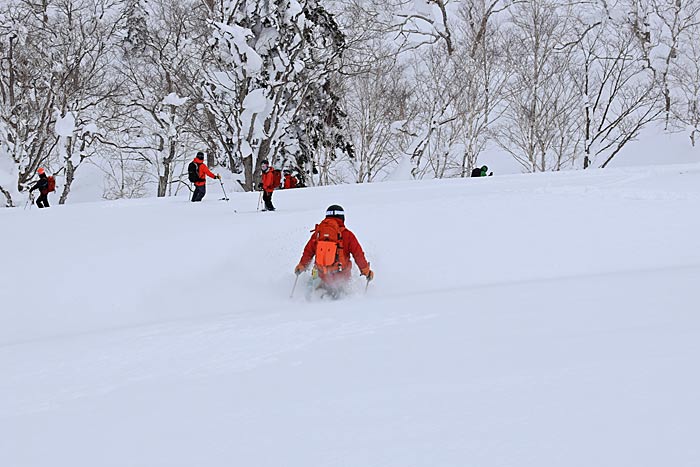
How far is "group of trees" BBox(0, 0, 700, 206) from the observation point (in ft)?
67.4

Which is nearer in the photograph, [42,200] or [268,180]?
[268,180]

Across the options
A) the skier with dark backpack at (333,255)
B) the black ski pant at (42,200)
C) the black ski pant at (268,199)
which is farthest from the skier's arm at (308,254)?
the black ski pant at (42,200)

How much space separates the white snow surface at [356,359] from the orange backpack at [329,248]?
2.84 feet

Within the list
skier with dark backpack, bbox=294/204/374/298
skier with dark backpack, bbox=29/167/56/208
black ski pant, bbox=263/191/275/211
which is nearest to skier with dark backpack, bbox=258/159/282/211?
black ski pant, bbox=263/191/275/211

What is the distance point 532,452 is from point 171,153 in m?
25.0

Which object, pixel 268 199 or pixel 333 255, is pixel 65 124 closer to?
pixel 268 199

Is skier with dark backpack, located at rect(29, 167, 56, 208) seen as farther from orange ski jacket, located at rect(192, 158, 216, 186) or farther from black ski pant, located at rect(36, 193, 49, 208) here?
orange ski jacket, located at rect(192, 158, 216, 186)

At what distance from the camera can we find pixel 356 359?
160 inches

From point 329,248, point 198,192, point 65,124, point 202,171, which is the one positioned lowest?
point 329,248

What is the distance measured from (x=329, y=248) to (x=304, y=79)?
51.0ft

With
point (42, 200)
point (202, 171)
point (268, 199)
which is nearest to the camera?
point (268, 199)

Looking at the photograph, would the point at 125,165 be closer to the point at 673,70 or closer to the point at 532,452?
the point at 673,70

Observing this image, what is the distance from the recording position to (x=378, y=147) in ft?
93.7

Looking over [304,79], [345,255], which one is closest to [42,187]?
[304,79]
